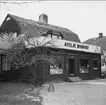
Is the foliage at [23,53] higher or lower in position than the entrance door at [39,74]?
higher

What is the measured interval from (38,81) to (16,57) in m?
5.50

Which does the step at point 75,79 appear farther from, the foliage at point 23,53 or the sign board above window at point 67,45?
the foliage at point 23,53

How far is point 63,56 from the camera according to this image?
61.6 feet

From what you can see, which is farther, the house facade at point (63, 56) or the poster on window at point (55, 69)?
the poster on window at point (55, 69)

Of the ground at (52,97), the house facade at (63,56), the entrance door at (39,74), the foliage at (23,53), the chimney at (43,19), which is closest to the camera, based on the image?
the ground at (52,97)

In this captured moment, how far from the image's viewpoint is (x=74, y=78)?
19375 millimetres

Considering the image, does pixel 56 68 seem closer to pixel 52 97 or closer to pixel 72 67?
pixel 72 67

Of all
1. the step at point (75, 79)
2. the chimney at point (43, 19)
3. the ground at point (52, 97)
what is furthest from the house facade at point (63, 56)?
the ground at point (52, 97)

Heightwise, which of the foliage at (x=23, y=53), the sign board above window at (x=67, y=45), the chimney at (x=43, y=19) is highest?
the chimney at (x=43, y=19)

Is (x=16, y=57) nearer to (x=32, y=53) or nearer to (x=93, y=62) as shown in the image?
(x=32, y=53)

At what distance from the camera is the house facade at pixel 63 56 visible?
1750cm

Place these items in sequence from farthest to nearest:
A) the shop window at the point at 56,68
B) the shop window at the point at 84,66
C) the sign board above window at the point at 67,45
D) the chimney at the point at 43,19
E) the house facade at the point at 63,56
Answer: the chimney at the point at 43,19 → the shop window at the point at 84,66 → the shop window at the point at 56,68 → the house facade at the point at 63,56 → the sign board above window at the point at 67,45

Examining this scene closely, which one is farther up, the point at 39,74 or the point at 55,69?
the point at 55,69

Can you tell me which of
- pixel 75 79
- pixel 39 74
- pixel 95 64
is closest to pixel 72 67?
Result: pixel 75 79
